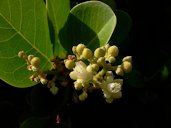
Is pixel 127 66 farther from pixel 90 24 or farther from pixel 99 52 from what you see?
pixel 90 24

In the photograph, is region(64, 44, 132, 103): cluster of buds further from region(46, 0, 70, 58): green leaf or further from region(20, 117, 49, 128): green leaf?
region(20, 117, 49, 128): green leaf

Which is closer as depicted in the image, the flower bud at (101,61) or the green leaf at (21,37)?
the flower bud at (101,61)

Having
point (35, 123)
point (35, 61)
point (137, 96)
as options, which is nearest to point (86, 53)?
point (35, 61)

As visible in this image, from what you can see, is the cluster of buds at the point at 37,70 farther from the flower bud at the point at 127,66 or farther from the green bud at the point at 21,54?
the flower bud at the point at 127,66

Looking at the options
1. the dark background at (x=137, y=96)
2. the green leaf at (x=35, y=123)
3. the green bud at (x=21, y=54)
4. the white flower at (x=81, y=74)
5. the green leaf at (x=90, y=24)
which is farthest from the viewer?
the dark background at (x=137, y=96)

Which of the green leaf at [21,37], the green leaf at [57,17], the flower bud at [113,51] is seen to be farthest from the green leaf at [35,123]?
the flower bud at [113,51]

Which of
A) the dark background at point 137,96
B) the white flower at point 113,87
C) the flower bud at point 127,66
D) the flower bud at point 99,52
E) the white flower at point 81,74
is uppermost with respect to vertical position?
the flower bud at point 99,52
